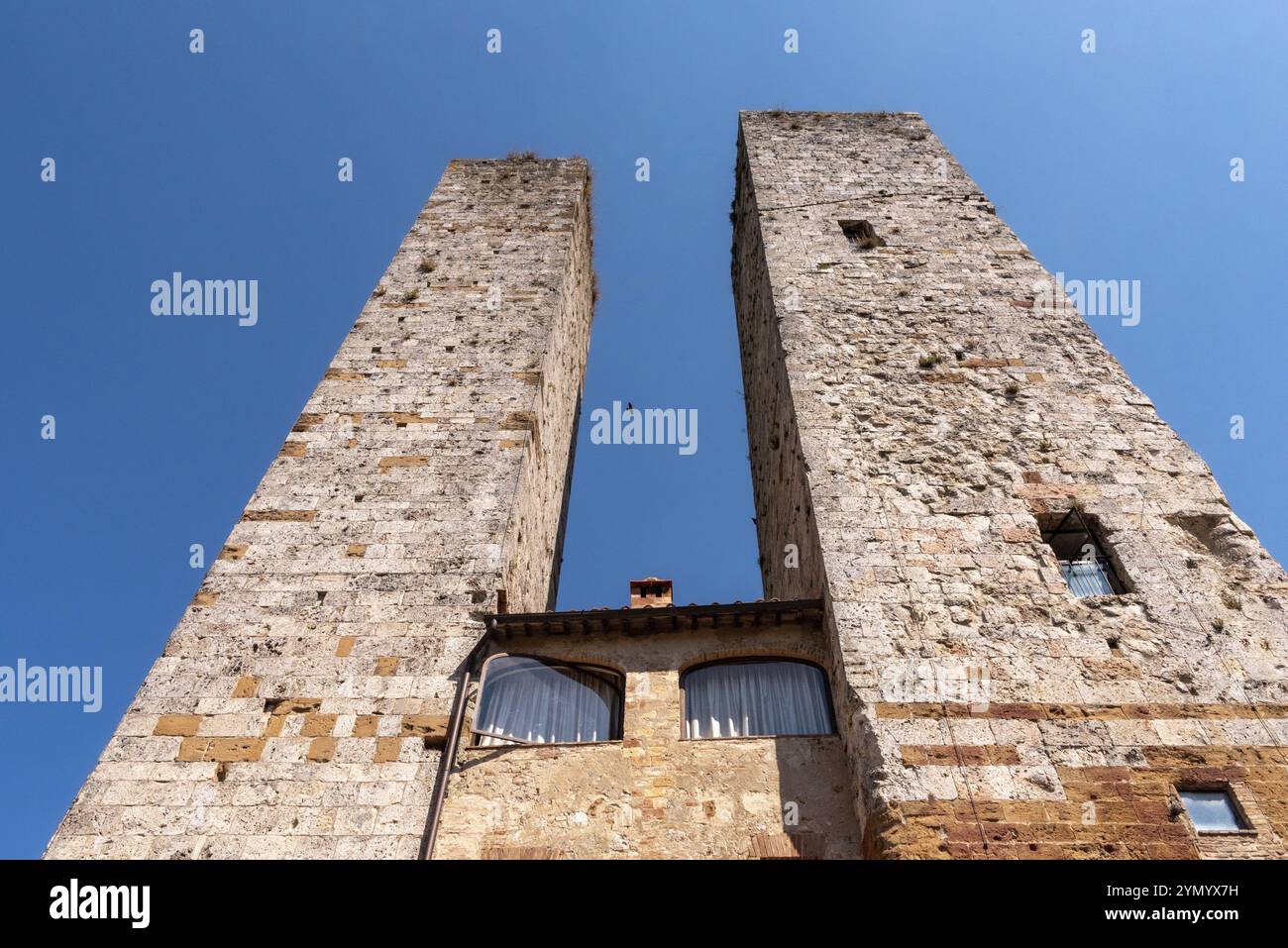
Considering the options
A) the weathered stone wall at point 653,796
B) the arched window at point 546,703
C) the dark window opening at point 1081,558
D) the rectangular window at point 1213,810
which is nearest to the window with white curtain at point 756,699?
the weathered stone wall at point 653,796

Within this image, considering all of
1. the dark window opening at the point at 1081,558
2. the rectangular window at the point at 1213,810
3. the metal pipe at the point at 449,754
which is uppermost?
the dark window opening at the point at 1081,558

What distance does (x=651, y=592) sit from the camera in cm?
926

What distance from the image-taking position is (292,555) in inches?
312

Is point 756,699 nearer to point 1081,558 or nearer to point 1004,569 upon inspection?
point 1004,569

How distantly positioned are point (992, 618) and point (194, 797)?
6.13m

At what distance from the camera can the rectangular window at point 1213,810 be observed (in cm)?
535

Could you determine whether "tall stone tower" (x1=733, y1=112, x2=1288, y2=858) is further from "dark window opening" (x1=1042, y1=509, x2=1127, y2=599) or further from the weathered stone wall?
the weathered stone wall

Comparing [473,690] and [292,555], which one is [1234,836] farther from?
[292,555]

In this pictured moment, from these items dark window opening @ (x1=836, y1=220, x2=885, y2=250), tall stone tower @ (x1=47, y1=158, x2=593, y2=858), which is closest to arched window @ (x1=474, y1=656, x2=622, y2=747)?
tall stone tower @ (x1=47, y1=158, x2=593, y2=858)

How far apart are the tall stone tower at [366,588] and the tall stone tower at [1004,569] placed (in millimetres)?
3084

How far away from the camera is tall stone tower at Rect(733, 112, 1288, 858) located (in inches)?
216

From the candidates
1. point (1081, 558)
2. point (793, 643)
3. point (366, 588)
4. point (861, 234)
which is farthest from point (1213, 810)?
point (861, 234)

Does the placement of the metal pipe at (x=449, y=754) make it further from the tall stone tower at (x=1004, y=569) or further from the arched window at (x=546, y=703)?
the tall stone tower at (x=1004, y=569)

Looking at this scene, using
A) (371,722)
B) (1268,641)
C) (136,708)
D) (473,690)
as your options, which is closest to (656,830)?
(473,690)
